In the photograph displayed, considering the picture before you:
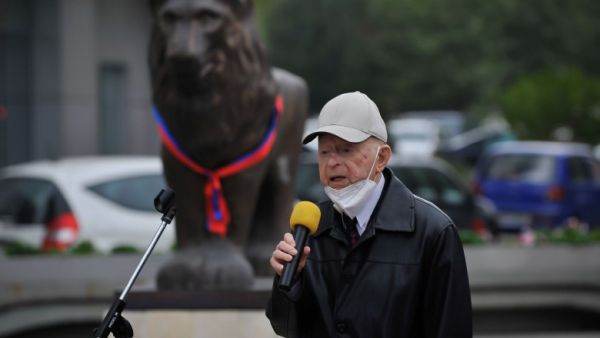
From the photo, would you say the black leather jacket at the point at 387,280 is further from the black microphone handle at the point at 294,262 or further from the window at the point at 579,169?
the window at the point at 579,169

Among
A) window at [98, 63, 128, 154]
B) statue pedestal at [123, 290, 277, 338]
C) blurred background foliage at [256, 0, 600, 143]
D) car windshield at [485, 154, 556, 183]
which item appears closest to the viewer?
statue pedestal at [123, 290, 277, 338]

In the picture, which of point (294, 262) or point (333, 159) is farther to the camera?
point (333, 159)

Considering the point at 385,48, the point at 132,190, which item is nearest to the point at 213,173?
the point at 132,190

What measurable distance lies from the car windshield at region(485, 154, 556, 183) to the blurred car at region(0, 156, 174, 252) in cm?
872

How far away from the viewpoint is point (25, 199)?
1200 centimetres

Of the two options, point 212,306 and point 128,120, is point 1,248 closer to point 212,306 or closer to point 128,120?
point 212,306

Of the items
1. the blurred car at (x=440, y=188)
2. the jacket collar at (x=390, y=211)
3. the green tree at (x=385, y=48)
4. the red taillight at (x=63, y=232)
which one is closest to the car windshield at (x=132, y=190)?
the red taillight at (x=63, y=232)

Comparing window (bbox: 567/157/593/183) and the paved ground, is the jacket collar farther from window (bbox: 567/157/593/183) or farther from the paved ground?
window (bbox: 567/157/593/183)

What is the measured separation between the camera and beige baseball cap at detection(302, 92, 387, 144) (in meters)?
3.72

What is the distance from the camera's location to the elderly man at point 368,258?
3672mm

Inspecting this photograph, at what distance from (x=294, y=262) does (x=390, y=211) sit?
419mm

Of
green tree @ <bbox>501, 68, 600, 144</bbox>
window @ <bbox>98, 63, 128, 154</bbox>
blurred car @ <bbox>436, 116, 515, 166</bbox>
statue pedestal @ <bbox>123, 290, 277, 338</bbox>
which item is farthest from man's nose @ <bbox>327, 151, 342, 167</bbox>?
blurred car @ <bbox>436, 116, 515, 166</bbox>

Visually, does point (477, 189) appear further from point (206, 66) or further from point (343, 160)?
point (343, 160)

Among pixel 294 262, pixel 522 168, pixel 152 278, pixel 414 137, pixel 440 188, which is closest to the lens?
pixel 294 262
